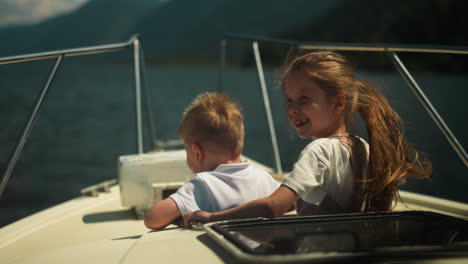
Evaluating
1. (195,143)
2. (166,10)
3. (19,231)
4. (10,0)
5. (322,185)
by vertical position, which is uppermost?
(166,10)

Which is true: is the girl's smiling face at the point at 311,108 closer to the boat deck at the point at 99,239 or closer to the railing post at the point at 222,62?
the boat deck at the point at 99,239

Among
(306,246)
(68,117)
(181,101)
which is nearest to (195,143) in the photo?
(306,246)

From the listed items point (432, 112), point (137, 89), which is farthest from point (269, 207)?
point (137, 89)

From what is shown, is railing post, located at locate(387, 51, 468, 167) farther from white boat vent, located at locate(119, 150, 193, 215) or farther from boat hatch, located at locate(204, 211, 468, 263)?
white boat vent, located at locate(119, 150, 193, 215)

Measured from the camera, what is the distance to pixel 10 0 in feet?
189

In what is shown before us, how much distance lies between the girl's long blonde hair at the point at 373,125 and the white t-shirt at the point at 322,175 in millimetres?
53

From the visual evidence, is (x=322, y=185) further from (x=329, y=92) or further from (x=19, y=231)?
(x=19, y=231)

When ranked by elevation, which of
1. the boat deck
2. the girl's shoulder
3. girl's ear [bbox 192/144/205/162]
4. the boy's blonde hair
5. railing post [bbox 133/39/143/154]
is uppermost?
railing post [bbox 133/39/143/154]

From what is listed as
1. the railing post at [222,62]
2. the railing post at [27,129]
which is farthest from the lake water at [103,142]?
the railing post at [222,62]

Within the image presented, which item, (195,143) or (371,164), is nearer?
(371,164)

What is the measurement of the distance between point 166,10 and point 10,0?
37440 millimetres

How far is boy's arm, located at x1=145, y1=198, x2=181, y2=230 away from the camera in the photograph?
129 centimetres

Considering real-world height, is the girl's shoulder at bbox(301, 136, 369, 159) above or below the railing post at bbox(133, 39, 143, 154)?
below

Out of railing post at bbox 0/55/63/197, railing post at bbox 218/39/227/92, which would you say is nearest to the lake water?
railing post at bbox 0/55/63/197
